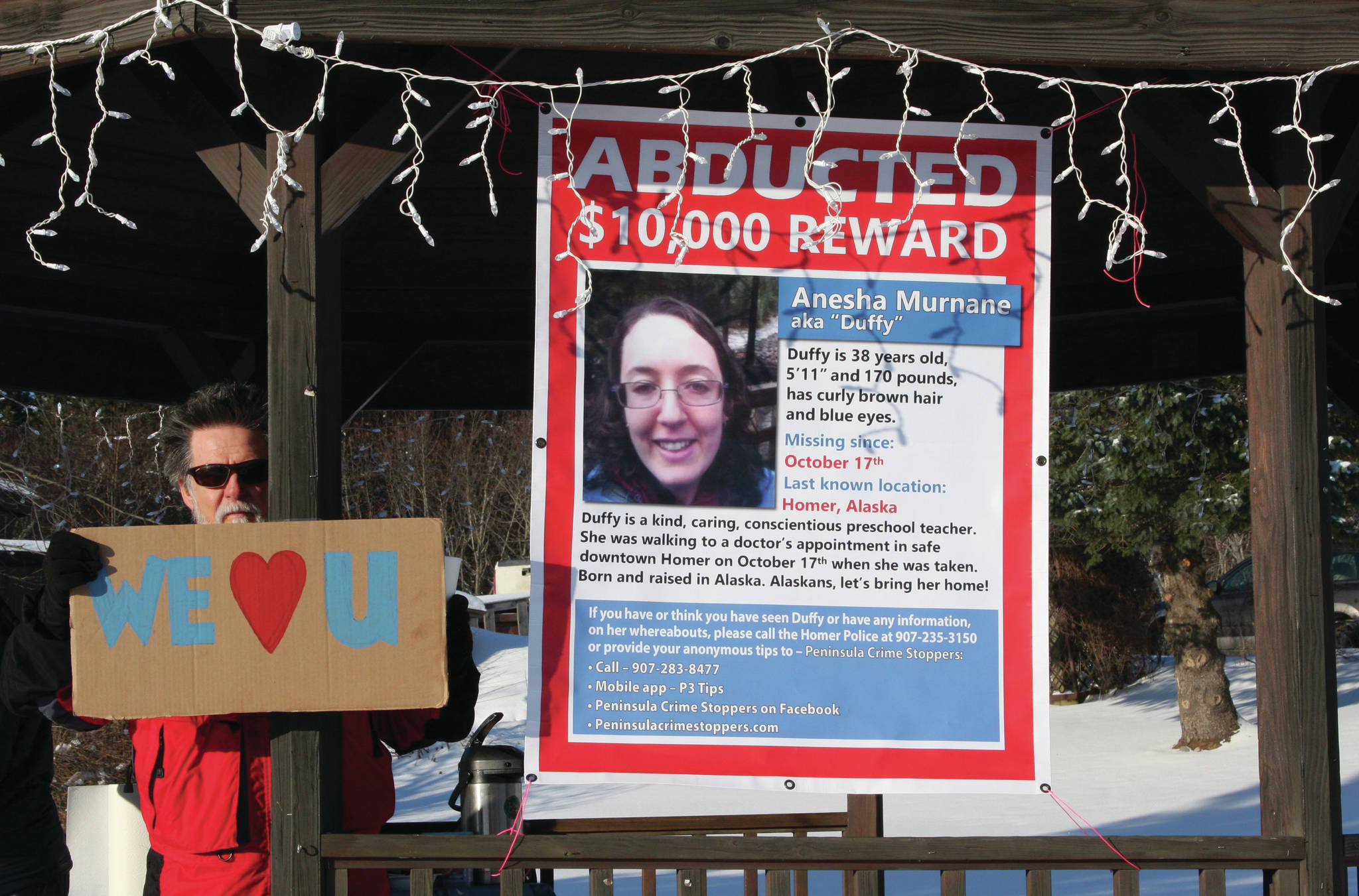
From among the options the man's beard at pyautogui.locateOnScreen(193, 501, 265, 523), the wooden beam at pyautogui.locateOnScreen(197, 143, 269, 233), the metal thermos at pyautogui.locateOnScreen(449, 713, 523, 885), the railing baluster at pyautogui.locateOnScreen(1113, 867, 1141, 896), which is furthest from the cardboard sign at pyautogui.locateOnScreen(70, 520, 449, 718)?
the metal thermos at pyautogui.locateOnScreen(449, 713, 523, 885)

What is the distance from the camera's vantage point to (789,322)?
2.82 meters

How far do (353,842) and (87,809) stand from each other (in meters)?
3.23

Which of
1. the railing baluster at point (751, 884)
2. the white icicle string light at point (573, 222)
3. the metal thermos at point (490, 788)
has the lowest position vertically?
the railing baluster at point (751, 884)

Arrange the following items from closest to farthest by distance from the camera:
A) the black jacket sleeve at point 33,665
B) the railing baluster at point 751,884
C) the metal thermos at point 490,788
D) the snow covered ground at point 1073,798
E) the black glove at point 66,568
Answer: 1. the black glove at point 66,568
2. the black jacket sleeve at point 33,665
3. the railing baluster at point 751,884
4. the metal thermos at point 490,788
5. the snow covered ground at point 1073,798

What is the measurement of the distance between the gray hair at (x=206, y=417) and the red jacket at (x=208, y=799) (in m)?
0.60

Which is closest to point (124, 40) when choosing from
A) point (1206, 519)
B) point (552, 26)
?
point (552, 26)

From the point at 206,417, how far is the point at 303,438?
339 millimetres

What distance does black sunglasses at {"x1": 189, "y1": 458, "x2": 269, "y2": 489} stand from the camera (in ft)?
9.22

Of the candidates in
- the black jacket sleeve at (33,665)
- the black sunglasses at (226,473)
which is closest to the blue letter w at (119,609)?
the black jacket sleeve at (33,665)

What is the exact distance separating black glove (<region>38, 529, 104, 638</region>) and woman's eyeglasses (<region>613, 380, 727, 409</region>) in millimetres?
1137

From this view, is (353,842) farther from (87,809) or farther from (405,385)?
(405,385)

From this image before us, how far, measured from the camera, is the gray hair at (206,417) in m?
2.87

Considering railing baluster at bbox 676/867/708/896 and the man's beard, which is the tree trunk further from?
the man's beard

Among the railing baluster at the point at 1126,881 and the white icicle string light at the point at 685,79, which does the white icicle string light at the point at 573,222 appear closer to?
the white icicle string light at the point at 685,79
